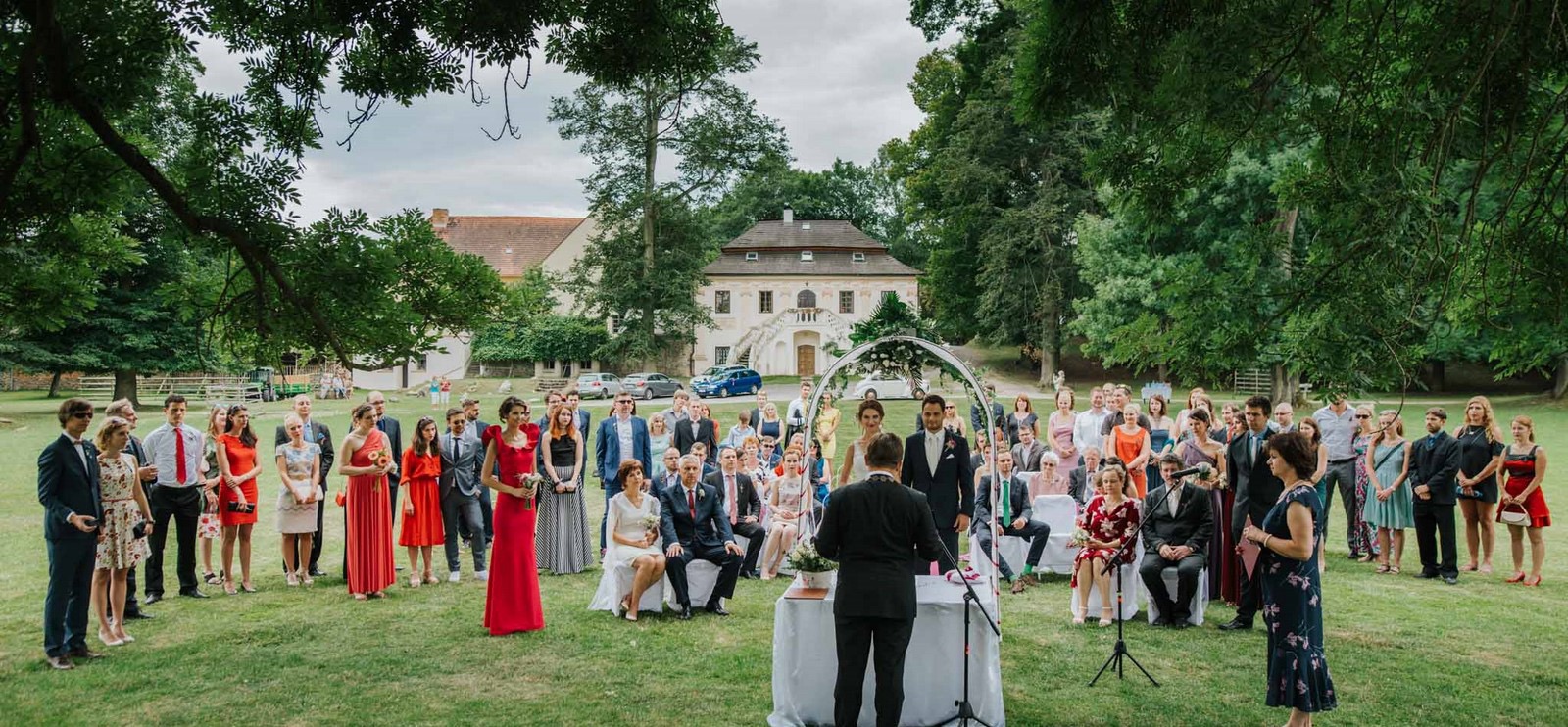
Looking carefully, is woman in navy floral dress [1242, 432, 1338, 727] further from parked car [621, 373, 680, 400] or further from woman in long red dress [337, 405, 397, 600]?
parked car [621, 373, 680, 400]

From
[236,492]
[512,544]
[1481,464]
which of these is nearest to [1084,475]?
[1481,464]

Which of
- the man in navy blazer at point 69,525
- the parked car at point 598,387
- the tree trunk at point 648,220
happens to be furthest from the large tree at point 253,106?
the tree trunk at point 648,220

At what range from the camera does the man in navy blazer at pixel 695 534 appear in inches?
355

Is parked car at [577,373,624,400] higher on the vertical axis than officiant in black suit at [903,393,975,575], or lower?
higher

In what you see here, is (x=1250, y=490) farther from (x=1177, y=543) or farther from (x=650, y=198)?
(x=650, y=198)

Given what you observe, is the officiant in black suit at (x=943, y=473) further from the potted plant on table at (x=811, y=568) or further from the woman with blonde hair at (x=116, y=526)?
the woman with blonde hair at (x=116, y=526)

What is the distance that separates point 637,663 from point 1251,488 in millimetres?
5278

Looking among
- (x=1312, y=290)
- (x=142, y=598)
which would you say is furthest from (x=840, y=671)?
(x=142, y=598)

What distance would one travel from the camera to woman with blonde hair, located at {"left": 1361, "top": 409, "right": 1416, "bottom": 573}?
10.8 m

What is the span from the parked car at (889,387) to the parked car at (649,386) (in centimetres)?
3024

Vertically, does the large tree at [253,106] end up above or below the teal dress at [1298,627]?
above

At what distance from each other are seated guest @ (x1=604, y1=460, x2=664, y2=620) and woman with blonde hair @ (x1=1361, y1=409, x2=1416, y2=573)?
760 centimetres

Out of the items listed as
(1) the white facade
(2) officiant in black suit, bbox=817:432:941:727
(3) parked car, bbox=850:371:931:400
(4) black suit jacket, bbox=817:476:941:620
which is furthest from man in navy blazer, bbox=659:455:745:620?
(1) the white facade

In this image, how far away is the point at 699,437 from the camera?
13328 mm
